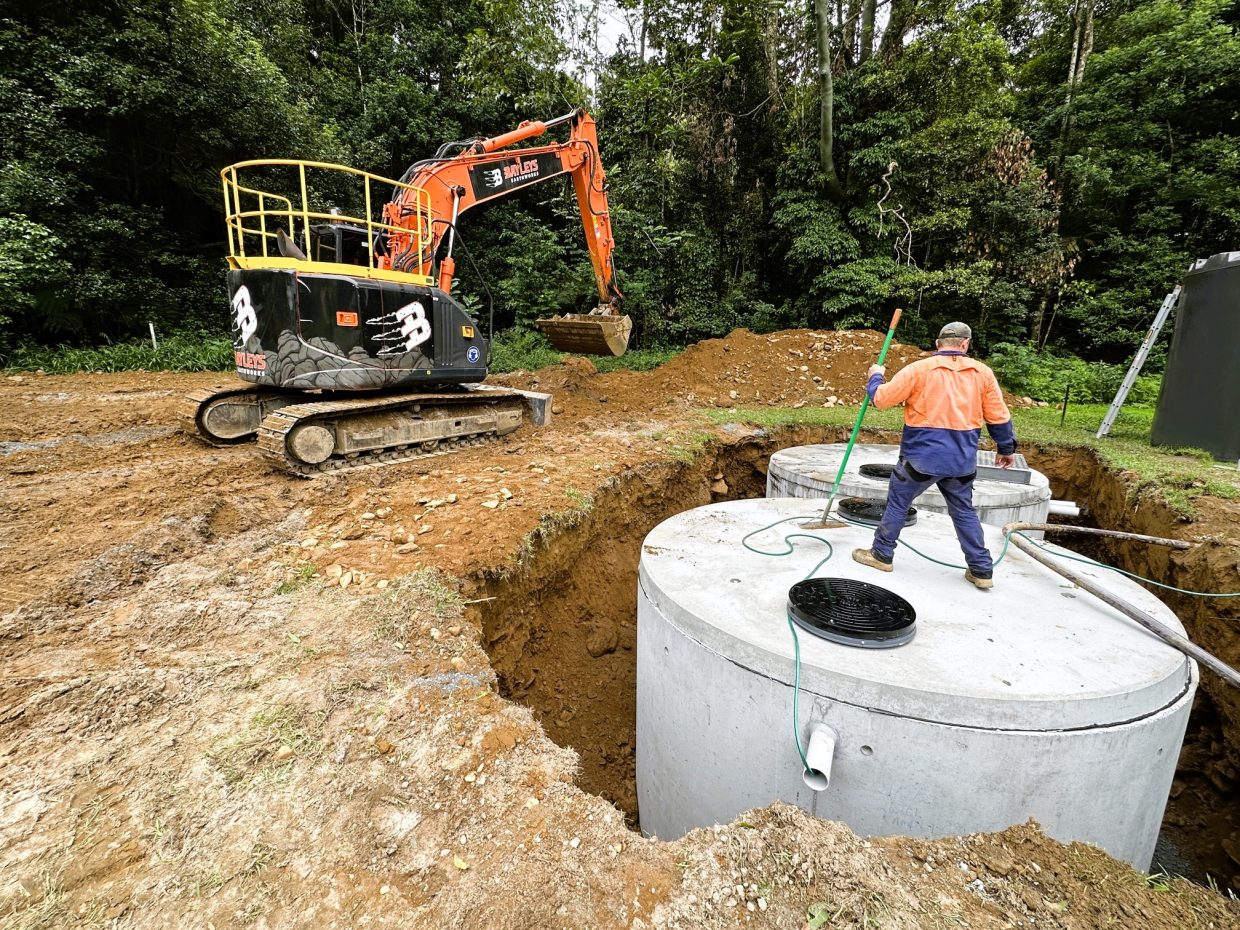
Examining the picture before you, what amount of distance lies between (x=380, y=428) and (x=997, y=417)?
574 centimetres

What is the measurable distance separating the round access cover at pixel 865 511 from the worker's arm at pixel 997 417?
103 centimetres

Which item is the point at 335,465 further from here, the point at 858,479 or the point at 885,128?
Result: the point at 885,128

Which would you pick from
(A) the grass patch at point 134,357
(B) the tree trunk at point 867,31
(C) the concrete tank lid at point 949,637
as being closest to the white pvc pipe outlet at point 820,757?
(C) the concrete tank lid at point 949,637

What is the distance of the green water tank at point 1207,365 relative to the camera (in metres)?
6.11

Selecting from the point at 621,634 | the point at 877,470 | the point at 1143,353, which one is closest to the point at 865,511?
Answer: the point at 877,470

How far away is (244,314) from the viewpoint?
18.9ft

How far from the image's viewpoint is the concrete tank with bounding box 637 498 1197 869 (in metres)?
2.36

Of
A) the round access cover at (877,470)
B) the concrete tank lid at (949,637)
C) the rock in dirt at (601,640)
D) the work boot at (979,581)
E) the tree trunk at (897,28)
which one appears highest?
the tree trunk at (897,28)

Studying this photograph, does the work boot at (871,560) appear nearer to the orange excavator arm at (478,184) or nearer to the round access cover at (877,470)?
the round access cover at (877,470)

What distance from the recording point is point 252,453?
627cm

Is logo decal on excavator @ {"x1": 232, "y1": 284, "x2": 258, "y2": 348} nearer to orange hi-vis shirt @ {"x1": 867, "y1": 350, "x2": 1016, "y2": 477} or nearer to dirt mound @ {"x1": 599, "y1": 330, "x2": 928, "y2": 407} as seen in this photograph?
orange hi-vis shirt @ {"x1": 867, "y1": 350, "x2": 1016, "y2": 477}

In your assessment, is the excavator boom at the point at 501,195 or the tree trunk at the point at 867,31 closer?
the excavator boom at the point at 501,195

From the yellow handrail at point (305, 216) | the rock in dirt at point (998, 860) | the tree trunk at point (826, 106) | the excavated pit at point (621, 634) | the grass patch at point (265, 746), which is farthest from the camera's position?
the tree trunk at point (826, 106)

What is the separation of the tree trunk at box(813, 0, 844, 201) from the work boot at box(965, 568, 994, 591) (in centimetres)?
1218
